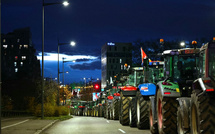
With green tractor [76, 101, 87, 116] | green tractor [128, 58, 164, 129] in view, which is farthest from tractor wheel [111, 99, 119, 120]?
green tractor [76, 101, 87, 116]

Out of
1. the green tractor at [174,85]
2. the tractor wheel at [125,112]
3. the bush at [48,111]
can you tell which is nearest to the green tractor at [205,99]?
the green tractor at [174,85]

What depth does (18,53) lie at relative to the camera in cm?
15738

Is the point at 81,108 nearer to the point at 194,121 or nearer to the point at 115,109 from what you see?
the point at 115,109

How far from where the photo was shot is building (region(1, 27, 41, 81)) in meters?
154

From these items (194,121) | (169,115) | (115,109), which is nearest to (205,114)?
(194,121)

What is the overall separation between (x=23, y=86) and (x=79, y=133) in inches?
3472

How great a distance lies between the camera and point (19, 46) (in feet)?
523

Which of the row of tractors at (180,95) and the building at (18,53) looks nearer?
the row of tractors at (180,95)

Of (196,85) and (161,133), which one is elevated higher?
(196,85)

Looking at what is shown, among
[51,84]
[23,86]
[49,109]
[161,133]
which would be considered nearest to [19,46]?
[23,86]

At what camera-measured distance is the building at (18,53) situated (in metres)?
154

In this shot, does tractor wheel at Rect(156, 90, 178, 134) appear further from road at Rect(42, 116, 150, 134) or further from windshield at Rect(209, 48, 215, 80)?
road at Rect(42, 116, 150, 134)

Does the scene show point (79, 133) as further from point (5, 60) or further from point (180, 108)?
point (5, 60)

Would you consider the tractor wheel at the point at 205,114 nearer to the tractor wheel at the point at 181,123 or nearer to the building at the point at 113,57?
the tractor wheel at the point at 181,123
